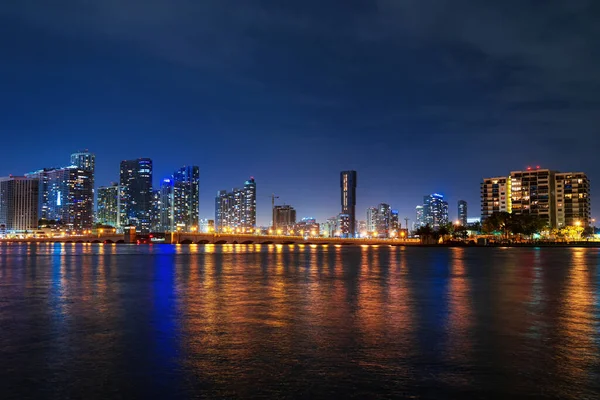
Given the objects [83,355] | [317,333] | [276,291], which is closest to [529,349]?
[317,333]

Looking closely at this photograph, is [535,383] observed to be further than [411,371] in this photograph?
No

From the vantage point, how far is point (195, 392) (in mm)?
11883

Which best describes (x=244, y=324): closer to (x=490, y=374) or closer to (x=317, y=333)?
(x=317, y=333)

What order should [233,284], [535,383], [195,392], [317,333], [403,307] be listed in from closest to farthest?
[195,392]
[535,383]
[317,333]
[403,307]
[233,284]

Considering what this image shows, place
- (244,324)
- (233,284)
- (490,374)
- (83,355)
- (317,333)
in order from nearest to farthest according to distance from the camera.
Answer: (490,374)
(83,355)
(317,333)
(244,324)
(233,284)

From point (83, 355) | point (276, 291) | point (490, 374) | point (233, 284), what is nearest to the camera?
point (490, 374)

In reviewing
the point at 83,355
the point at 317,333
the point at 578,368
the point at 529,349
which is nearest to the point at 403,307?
the point at 317,333

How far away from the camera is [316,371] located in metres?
13.7

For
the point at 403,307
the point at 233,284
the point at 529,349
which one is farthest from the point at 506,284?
the point at 529,349

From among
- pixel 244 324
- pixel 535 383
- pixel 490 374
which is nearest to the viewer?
pixel 535 383

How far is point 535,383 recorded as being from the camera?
1266 centimetres

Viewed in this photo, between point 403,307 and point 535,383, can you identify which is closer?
point 535,383

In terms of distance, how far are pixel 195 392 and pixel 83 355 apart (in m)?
5.63

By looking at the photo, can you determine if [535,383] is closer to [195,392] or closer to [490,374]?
[490,374]
